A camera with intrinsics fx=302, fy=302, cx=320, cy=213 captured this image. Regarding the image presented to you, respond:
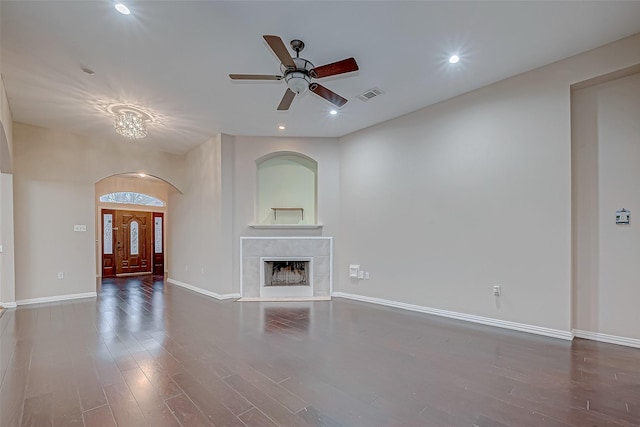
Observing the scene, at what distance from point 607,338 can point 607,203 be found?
4.69 ft

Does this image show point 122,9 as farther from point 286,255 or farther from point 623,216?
point 623,216

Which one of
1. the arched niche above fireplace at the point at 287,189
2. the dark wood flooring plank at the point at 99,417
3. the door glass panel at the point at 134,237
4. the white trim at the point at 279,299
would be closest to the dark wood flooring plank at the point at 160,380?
the dark wood flooring plank at the point at 99,417

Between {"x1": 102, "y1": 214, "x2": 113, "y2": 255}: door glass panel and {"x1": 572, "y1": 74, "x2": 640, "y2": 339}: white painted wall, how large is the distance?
10.3m

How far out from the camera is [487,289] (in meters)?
3.83

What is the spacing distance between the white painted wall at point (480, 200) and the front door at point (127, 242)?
714cm

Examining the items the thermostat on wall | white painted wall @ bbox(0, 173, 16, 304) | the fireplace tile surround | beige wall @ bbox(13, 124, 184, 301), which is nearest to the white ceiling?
beige wall @ bbox(13, 124, 184, 301)

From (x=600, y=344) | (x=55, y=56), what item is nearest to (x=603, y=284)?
(x=600, y=344)

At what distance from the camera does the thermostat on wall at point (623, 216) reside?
310 cm

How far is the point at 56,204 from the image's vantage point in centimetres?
546

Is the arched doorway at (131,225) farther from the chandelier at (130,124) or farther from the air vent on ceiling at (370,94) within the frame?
the air vent on ceiling at (370,94)

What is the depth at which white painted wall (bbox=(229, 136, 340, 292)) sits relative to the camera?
Result: 18.7 ft

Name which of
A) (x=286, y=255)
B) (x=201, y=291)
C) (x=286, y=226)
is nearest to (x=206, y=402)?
(x=286, y=255)

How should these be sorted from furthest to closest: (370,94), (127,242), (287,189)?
1. (127,242)
2. (287,189)
3. (370,94)

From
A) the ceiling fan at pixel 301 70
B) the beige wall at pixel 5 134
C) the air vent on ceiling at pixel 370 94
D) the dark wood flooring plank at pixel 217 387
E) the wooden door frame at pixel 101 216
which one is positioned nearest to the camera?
the dark wood flooring plank at pixel 217 387
